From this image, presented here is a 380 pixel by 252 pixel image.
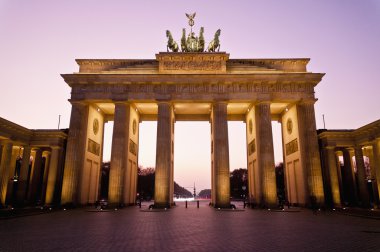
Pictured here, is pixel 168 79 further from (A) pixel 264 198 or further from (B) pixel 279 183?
(B) pixel 279 183

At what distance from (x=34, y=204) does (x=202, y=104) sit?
90.7 ft

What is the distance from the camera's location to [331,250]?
8398 mm

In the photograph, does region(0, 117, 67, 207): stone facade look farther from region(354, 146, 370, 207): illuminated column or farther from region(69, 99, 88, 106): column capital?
region(354, 146, 370, 207): illuminated column

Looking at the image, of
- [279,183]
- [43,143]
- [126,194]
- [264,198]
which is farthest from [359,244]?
[279,183]

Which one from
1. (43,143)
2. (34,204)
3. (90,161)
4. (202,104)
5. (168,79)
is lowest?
(34,204)

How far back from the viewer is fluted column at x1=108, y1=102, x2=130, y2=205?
31061 millimetres

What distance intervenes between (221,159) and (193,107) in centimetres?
951

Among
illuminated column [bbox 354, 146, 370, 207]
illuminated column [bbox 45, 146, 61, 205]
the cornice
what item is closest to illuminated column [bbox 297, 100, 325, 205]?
the cornice

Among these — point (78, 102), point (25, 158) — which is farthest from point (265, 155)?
point (25, 158)

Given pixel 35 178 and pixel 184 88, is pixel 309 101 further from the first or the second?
pixel 35 178

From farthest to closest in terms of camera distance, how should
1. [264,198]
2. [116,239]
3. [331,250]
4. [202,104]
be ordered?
[202,104]
[264,198]
[116,239]
[331,250]

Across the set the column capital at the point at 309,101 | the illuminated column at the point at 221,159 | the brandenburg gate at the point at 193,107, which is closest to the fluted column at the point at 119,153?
the brandenburg gate at the point at 193,107

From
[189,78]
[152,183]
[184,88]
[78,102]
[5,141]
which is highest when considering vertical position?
[189,78]

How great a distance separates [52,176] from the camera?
1314 inches
